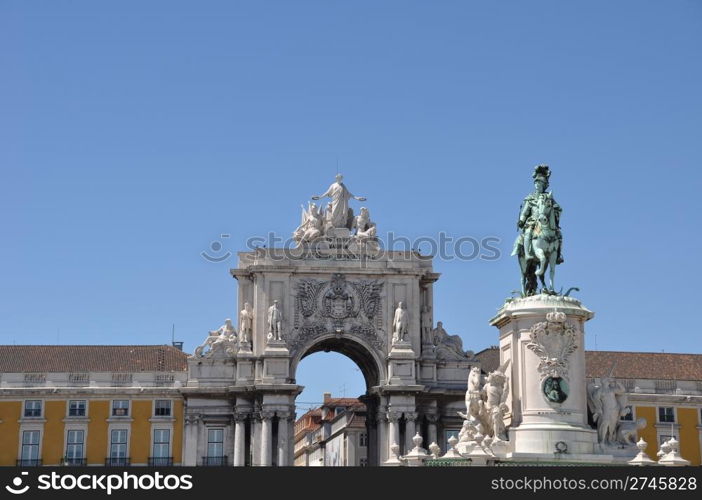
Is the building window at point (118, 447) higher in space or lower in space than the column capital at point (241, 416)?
lower

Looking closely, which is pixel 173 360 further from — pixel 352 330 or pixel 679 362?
pixel 679 362

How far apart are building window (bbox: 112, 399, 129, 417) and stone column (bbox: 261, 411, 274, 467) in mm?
7348

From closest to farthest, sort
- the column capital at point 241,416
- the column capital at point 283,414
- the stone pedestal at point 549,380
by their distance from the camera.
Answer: the stone pedestal at point 549,380, the column capital at point 283,414, the column capital at point 241,416

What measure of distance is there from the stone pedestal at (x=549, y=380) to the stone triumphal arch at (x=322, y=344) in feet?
125

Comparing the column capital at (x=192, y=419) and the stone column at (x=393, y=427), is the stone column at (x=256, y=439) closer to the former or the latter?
the column capital at (x=192, y=419)

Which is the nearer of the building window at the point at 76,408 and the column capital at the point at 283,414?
the column capital at the point at 283,414

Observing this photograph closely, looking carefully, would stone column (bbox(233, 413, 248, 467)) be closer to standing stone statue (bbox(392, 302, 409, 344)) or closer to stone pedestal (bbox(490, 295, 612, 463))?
standing stone statue (bbox(392, 302, 409, 344))

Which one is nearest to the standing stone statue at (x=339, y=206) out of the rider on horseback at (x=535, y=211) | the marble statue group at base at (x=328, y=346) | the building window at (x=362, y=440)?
the marble statue group at base at (x=328, y=346)

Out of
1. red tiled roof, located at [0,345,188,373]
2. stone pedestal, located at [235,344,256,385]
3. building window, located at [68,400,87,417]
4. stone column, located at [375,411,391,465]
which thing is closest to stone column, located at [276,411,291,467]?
stone pedestal, located at [235,344,256,385]

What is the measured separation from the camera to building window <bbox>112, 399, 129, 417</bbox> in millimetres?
67625

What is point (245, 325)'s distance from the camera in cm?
6838

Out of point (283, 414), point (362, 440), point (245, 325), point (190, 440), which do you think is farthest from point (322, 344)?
point (362, 440)

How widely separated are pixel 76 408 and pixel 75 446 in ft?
6.56

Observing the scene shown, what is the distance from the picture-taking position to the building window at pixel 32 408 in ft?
221
